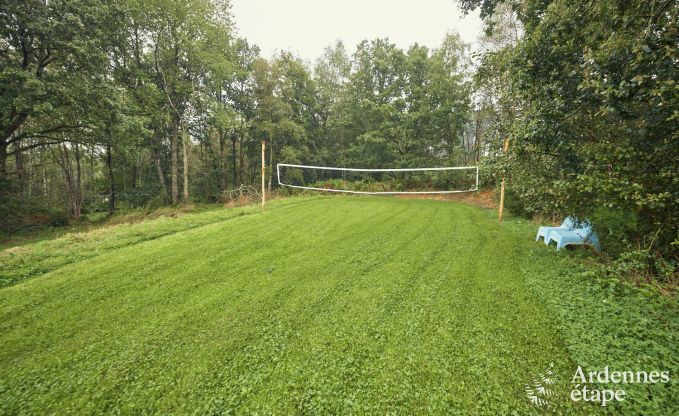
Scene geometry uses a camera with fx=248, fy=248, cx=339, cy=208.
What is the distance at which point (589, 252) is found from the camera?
153 inches

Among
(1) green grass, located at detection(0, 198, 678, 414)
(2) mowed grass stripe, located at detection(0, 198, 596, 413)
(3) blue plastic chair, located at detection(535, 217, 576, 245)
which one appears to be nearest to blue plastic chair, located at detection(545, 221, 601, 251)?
(3) blue plastic chair, located at detection(535, 217, 576, 245)

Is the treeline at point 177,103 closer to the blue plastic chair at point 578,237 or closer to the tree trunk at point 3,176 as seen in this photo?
the tree trunk at point 3,176

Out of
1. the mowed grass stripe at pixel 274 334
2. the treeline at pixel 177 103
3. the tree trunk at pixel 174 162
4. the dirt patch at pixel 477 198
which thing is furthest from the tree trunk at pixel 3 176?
the dirt patch at pixel 477 198

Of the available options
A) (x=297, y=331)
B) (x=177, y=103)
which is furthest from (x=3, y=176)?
(x=297, y=331)

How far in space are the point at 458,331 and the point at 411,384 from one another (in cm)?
78

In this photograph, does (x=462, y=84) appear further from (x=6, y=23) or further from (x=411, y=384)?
(x=6, y=23)

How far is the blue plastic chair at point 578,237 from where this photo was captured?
3.95m

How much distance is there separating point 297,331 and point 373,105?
1837 centimetres

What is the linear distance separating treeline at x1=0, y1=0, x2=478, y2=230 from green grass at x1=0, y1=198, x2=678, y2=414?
929 centimetres

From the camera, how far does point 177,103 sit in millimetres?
16484

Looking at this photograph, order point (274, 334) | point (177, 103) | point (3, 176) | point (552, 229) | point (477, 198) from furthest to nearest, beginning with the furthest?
1. point (177, 103)
2. point (477, 198)
3. point (3, 176)
4. point (552, 229)
5. point (274, 334)

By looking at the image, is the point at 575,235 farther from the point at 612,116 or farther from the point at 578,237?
the point at 612,116

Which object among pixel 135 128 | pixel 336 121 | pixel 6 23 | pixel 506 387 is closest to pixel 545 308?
pixel 506 387

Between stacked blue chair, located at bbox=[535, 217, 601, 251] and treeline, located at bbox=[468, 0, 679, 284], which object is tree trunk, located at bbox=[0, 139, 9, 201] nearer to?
treeline, located at bbox=[468, 0, 679, 284]
